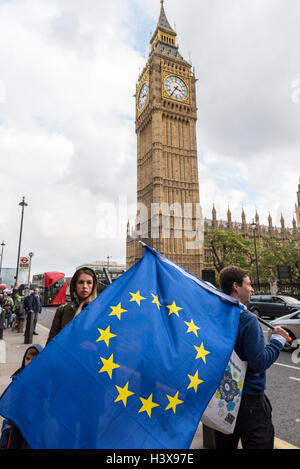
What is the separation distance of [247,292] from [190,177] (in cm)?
5772

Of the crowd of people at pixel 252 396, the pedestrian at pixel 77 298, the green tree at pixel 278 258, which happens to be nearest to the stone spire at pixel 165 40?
the green tree at pixel 278 258

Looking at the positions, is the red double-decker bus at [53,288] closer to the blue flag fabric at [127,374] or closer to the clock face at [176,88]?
the blue flag fabric at [127,374]

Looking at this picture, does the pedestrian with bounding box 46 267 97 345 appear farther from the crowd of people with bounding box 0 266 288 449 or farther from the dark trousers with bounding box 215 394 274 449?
the dark trousers with bounding box 215 394 274 449

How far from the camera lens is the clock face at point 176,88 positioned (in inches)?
2267

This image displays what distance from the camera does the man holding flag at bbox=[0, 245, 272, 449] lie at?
1.58 m

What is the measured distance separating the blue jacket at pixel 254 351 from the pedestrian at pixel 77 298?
1411 millimetres

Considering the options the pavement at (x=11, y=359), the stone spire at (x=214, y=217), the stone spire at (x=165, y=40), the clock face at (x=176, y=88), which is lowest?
the pavement at (x=11, y=359)

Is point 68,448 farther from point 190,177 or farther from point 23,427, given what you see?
point 190,177

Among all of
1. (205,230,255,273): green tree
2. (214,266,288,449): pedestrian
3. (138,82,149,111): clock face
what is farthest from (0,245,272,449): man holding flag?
(138,82,149,111): clock face

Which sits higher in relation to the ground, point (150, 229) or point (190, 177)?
point (190, 177)

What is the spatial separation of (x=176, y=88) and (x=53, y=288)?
164 feet
